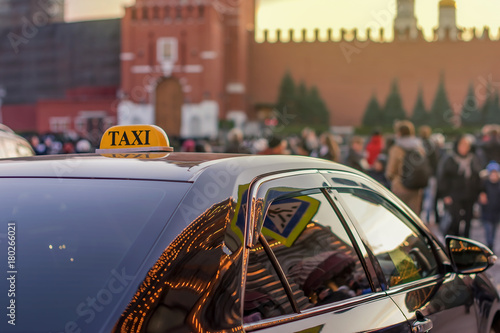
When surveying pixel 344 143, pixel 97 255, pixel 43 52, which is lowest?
pixel 344 143

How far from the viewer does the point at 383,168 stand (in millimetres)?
9617

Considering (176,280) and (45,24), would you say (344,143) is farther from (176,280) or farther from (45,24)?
(176,280)

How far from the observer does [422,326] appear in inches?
97.6

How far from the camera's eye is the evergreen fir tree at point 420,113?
196ft

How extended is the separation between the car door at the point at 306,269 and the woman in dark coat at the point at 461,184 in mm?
6892

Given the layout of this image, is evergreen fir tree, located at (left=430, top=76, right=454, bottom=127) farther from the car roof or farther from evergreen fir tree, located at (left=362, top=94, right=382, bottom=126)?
the car roof

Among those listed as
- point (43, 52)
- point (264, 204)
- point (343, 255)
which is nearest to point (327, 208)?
point (343, 255)

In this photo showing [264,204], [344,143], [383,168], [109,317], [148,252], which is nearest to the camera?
[109,317]

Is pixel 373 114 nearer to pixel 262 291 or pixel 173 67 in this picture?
pixel 173 67

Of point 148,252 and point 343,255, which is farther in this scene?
point 343,255

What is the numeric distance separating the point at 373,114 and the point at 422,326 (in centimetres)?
5920

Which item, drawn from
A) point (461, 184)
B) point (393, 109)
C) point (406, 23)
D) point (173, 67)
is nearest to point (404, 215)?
point (461, 184)

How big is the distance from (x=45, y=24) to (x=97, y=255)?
71586 millimetres

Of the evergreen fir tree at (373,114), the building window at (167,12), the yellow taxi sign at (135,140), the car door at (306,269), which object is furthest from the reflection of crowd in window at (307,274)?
the evergreen fir tree at (373,114)
